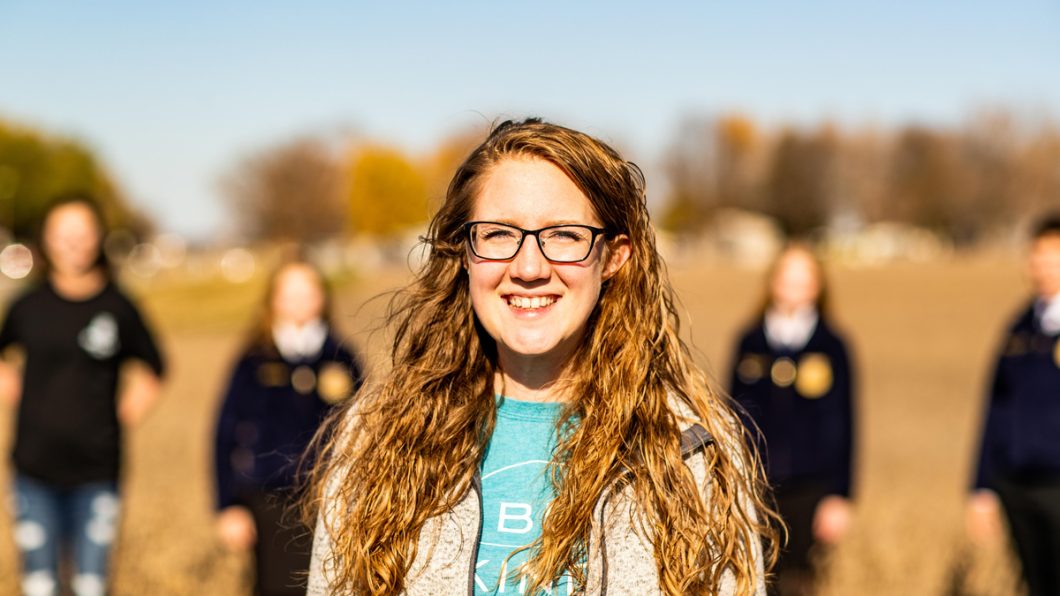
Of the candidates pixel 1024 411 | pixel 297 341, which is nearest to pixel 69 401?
pixel 297 341

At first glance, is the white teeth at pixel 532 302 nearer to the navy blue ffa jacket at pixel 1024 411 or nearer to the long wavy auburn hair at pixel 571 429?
the long wavy auburn hair at pixel 571 429

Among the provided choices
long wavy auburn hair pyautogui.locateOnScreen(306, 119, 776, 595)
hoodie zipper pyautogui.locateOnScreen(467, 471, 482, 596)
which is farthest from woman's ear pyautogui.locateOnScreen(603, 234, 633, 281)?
hoodie zipper pyautogui.locateOnScreen(467, 471, 482, 596)

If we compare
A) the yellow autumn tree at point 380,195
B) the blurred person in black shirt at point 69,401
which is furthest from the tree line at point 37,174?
the blurred person in black shirt at point 69,401

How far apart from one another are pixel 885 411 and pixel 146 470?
11465mm

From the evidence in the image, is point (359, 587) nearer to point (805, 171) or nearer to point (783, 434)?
point (783, 434)

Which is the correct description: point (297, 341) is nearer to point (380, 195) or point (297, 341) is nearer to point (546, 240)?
point (546, 240)

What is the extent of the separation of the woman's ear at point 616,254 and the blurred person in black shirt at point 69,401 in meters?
3.28

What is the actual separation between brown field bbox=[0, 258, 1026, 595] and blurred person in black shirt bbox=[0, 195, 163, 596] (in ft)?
4.10

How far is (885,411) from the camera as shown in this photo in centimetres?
1762

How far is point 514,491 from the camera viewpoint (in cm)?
221

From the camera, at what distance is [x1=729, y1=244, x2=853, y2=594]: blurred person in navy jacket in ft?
17.9

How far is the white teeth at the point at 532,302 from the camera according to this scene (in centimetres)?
223

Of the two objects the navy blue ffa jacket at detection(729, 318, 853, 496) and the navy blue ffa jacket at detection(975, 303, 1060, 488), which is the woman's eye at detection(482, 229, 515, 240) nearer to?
the navy blue ffa jacket at detection(729, 318, 853, 496)

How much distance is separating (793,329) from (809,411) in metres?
0.41
